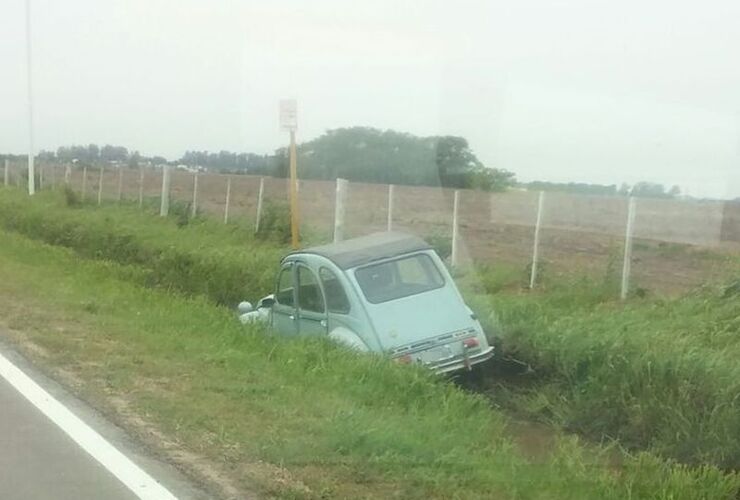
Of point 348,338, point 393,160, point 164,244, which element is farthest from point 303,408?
point 393,160

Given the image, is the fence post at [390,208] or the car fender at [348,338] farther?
the fence post at [390,208]

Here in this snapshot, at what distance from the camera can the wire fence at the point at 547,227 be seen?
1548 centimetres

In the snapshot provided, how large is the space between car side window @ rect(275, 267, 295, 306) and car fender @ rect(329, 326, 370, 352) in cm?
A: 117

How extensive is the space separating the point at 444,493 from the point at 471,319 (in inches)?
207

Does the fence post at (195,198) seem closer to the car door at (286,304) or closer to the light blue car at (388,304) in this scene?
the car door at (286,304)

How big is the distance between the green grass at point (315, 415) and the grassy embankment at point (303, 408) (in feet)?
0.04

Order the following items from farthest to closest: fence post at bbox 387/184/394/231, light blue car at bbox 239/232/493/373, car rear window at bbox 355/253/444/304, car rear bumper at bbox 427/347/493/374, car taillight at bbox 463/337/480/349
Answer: fence post at bbox 387/184/394/231, car rear window at bbox 355/253/444/304, car taillight at bbox 463/337/480/349, light blue car at bbox 239/232/493/373, car rear bumper at bbox 427/347/493/374

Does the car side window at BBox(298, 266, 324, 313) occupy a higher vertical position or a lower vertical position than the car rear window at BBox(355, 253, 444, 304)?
lower

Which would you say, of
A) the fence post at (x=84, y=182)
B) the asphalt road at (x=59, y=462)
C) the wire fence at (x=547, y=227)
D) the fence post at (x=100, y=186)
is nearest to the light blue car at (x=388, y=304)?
the asphalt road at (x=59, y=462)

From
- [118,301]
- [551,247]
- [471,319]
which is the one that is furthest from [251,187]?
[471,319]

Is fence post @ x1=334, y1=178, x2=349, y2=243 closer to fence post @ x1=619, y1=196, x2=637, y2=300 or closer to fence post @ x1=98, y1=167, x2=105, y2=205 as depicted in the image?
fence post @ x1=619, y1=196, x2=637, y2=300

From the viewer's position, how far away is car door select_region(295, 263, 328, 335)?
39.9 ft

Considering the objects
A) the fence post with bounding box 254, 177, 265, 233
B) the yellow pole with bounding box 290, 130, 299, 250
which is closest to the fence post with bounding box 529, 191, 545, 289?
the yellow pole with bounding box 290, 130, 299, 250

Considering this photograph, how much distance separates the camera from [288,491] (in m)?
6.16
